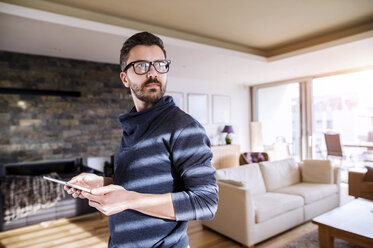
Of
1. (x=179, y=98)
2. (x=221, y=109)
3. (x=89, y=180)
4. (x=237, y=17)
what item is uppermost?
(x=237, y=17)

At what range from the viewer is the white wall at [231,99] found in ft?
20.7

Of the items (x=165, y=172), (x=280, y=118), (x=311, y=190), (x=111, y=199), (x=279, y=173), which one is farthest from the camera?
(x=280, y=118)

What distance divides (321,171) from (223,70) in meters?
2.86

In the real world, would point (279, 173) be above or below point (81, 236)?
above

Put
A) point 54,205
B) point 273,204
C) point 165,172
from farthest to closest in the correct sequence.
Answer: point 54,205 < point 273,204 < point 165,172

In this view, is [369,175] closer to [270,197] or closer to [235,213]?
[270,197]

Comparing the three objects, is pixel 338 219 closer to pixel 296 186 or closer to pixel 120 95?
pixel 296 186

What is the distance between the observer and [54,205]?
3309 millimetres

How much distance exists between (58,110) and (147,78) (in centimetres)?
399

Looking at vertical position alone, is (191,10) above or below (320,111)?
above

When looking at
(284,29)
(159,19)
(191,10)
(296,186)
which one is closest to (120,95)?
(159,19)

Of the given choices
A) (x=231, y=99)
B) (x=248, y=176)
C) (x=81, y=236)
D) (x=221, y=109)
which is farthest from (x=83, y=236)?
(x=231, y=99)

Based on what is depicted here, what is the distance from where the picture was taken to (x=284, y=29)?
153 inches

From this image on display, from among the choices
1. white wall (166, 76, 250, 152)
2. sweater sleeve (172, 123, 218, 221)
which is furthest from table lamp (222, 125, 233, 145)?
sweater sleeve (172, 123, 218, 221)
